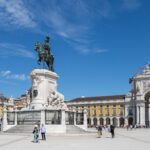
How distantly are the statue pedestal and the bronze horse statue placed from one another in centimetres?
198

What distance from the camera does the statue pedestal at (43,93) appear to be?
37.3 metres

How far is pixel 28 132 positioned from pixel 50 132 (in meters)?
2.03

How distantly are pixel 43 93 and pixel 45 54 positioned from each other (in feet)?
15.6

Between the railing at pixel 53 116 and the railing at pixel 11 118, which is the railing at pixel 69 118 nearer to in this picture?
the railing at pixel 53 116

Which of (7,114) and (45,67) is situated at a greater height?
(45,67)

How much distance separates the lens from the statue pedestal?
37281 mm

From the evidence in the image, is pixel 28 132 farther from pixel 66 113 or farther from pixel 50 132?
pixel 66 113

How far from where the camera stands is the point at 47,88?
3812 cm

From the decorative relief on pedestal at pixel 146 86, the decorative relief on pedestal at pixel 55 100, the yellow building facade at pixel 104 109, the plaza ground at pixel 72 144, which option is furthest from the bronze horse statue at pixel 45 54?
the yellow building facade at pixel 104 109

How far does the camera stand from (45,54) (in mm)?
39781

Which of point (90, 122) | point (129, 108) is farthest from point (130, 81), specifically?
point (90, 122)

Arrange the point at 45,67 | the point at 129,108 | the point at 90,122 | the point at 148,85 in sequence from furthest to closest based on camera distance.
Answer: the point at 90,122
the point at 129,108
the point at 148,85
the point at 45,67

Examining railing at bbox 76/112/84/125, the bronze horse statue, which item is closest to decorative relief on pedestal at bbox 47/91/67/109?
railing at bbox 76/112/84/125

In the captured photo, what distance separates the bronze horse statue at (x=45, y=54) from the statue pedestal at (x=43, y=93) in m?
1.98
